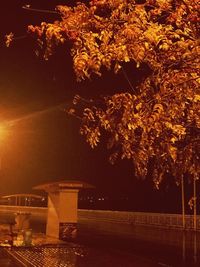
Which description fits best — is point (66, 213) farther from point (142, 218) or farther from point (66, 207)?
point (142, 218)

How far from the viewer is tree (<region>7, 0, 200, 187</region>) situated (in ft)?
23.8

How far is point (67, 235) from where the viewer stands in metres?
25.2

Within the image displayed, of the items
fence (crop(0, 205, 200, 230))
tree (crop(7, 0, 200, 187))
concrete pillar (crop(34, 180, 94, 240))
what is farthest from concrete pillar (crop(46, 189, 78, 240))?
tree (crop(7, 0, 200, 187))

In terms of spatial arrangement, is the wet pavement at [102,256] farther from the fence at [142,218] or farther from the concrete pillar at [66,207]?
the fence at [142,218]

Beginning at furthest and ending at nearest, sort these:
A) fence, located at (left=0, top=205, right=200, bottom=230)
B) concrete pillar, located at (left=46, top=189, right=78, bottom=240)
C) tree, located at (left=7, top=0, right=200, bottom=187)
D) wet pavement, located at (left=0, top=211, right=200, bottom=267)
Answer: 1. fence, located at (left=0, top=205, right=200, bottom=230)
2. concrete pillar, located at (left=46, top=189, right=78, bottom=240)
3. wet pavement, located at (left=0, top=211, right=200, bottom=267)
4. tree, located at (left=7, top=0, right=200, bottom=187)

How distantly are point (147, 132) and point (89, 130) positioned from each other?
2.64 feet

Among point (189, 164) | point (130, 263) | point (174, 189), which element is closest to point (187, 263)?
point (130, 263)

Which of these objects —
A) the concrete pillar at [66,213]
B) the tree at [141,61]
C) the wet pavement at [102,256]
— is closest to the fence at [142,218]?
the wet pavement at [102,256]

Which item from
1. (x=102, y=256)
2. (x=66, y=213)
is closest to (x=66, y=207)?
(x=66, y=213)

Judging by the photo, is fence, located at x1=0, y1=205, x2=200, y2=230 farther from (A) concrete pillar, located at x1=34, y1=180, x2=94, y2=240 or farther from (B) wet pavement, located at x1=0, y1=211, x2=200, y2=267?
(A) concrete pillar, located at x1=34, y1=180, x2=94, y2=240

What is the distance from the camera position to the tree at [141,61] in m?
7.25

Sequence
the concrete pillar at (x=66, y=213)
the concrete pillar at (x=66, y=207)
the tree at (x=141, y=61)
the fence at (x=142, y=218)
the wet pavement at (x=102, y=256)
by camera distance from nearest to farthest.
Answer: the tree at (x=141, y=61) < the wet pavement at (x=102, y=256) < the concrete pillar at (x=66, y=207) < the concrete pillar at (x=66, y=213) < the fence at (x=142, y=218)

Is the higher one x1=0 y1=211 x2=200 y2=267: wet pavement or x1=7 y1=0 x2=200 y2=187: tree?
x1=7 y1=0 x2=200 y2=187: tree

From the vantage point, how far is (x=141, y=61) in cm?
748
